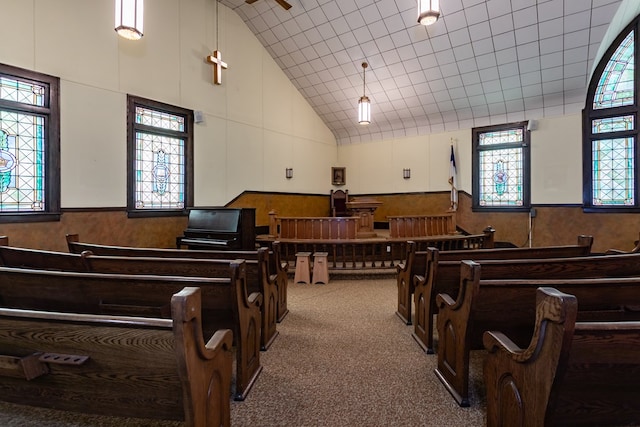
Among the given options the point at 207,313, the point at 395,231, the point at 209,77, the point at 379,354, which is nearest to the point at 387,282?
the point at 395,231

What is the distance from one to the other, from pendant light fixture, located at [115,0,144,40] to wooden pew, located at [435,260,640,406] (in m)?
3.67

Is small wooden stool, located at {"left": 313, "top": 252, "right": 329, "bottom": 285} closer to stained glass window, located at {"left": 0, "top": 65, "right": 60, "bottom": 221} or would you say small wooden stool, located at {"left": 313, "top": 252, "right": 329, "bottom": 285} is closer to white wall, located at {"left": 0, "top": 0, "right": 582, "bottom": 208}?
white wall, located at {"left": 0, "top": 0, "right": 582, "bottom": 208}

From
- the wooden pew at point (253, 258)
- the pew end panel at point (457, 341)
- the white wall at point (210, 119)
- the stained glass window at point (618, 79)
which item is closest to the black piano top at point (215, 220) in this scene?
the white wall at point (210, 119)

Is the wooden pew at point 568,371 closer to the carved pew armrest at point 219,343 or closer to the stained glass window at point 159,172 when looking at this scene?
the carved pew armrest at point 219,343

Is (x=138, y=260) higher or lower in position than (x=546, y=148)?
Result: lower

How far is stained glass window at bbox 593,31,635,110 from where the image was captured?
5.33 metres

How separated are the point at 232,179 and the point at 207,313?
5142 millimetres

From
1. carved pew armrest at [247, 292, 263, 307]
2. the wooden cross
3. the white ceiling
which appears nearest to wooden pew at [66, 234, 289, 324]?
carved pew armrest at [247, 292, 263, 307]

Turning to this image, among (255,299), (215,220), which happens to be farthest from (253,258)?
(215,220)

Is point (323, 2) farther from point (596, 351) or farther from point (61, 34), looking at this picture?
point (596, 351)

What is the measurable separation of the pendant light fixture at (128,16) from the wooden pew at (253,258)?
2043 mm

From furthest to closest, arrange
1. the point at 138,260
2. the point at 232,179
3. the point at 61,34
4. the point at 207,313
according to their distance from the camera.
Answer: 1. the point at 232,179
2. the point at 61,34
3. the point at 138,260
4. the point at 207,313

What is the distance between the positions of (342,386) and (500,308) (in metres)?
0.97

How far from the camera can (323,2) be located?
604 centimetres
